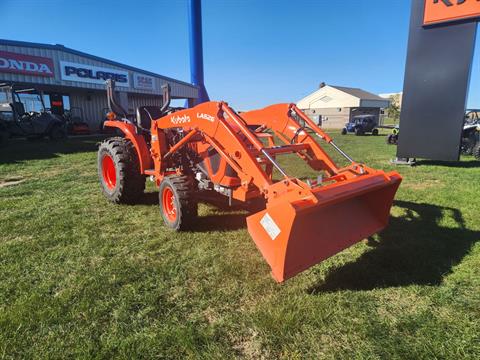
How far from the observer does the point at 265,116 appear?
15.1 ft

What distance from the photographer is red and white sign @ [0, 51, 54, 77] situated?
47.1 ft

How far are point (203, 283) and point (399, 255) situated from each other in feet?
6.95

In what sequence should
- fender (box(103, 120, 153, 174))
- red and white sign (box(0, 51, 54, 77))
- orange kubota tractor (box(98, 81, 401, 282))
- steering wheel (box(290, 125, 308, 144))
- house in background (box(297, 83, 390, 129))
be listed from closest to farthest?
orange kubota tractor (box(98, 81, 401, 282))
steering wheel (box(290, 125, 308, 144))
fender (box(103, 120, 153, 174))
red and white sign (box(0, 51, 54, 77))
house in background (box(297, 83, 390, 129))

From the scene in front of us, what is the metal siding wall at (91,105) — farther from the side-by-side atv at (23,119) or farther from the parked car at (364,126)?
the parked car at (364,126)

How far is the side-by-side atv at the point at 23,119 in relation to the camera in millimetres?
13766

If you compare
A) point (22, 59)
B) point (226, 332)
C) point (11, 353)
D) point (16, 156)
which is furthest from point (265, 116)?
point (22, 59)

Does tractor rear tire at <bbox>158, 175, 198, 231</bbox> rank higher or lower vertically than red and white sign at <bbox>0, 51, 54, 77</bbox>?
lower

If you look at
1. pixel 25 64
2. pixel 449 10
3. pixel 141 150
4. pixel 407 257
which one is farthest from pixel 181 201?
pixel 25 64

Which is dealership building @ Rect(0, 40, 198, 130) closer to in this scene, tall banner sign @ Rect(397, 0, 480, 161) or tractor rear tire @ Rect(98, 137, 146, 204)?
tractor rear tire @ Rect(98, 137, 146, 204)

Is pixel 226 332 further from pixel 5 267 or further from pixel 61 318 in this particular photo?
pixel 5 267

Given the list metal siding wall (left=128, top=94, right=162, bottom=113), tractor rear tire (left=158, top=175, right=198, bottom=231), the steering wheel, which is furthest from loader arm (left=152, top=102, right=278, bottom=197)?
metal siding wall (left=128, top=94, right=162, bottom=113)

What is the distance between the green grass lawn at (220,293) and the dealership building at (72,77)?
Answer: 27.5 ft

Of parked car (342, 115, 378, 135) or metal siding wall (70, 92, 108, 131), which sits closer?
metal siding wall (70, 92, 108, 131)

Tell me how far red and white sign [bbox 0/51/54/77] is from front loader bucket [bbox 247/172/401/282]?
54.9ft
